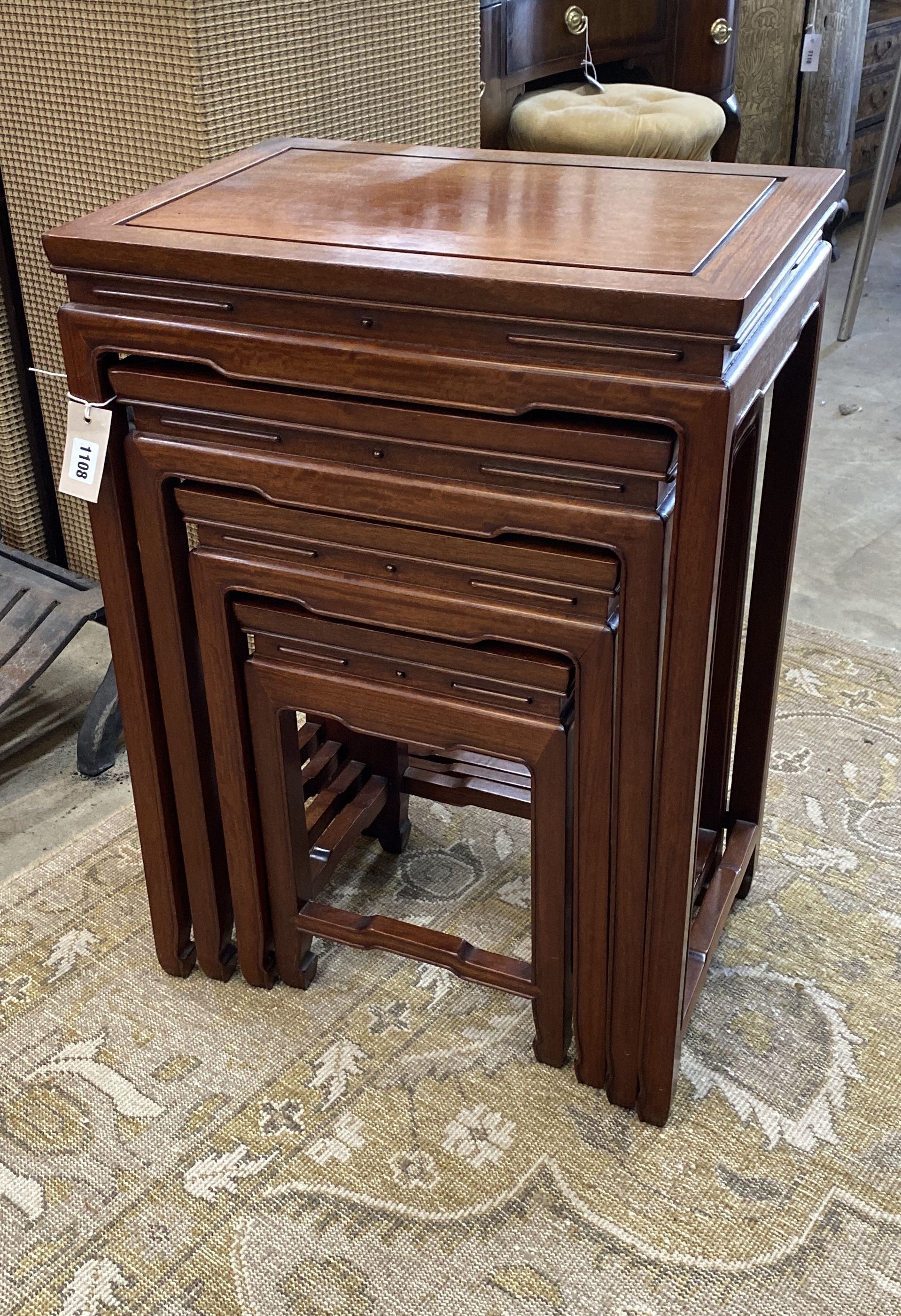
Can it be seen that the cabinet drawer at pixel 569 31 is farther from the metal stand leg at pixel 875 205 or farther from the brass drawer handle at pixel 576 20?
the metal stand leg at pixel 875 205

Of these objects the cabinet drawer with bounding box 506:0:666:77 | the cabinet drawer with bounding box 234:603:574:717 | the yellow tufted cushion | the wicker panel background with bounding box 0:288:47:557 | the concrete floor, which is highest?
the cabinet drawer with bounding box 506:0:666:77

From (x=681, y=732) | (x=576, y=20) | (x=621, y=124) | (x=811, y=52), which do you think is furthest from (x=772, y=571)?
(x=811, y=52)

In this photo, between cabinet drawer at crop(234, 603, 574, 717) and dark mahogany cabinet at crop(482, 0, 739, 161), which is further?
dark mahogany cabinet at crop(482, 0, 739, 161)

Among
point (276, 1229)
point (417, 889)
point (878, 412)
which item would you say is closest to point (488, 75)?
point (878, 412)

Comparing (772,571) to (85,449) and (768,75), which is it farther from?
(768,75)

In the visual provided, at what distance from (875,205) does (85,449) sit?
2.58 m

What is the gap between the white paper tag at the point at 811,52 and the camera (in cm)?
335

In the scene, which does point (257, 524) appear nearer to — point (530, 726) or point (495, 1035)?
point (530, 726)

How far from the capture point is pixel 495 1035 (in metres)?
1.29

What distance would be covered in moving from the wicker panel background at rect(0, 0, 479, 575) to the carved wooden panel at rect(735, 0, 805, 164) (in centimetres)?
196

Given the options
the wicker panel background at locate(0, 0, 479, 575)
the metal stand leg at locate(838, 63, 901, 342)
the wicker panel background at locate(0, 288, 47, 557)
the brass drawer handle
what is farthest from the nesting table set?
the metal stand leg at locate(838, 63, 901, 342)

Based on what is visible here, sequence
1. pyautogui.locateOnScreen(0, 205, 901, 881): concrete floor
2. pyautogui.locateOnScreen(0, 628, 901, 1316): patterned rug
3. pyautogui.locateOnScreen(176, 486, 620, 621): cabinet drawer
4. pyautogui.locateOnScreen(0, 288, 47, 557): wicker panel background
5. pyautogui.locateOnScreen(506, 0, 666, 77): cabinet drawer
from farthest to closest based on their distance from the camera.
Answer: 1. pyautogui.locateOnScreen(506, 0, 666, 77): cabinet drawer
2. pyautogui.locateOnScreen(0, 288, 47, 557): wicker panel background
3. pyautogui.locateOnScreen(0, 205, 901, 881): concrete floor
4. pyautogui.locateOnScreen(0, 628, 901, 1316): patterned rug
5. pyautogui.locateOnScreen(176, 486, 620, 621): cabinet drawer

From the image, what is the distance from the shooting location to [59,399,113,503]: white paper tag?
1.06m

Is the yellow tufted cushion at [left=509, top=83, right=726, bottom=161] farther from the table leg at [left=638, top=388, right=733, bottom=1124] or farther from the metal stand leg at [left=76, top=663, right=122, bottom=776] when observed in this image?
the table leg at [left=638, top=388, right=733, bottom=1124]
